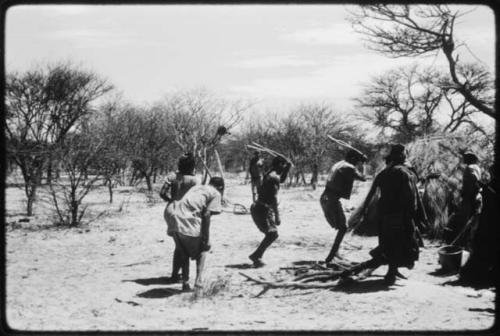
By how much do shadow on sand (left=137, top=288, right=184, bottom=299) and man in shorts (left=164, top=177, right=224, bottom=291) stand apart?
0.38 m

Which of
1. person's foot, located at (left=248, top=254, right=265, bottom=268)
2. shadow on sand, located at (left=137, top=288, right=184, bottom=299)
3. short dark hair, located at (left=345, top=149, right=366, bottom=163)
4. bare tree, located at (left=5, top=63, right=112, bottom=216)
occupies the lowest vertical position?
shadow on sand, located at (left=137, top=288, right=184, bottom=299)

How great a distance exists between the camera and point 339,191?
6.91m

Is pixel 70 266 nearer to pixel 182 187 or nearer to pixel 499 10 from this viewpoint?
pixel 182 187

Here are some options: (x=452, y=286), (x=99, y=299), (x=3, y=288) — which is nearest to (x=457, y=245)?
(x=452, y=286)

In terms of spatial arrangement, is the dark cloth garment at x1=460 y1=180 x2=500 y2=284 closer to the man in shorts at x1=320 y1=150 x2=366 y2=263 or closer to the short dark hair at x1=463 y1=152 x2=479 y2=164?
the man in shorts at x1=320 y1=150 x2=366 y2=263

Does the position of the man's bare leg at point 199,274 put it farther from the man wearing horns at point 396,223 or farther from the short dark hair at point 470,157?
the short dark hair at point 470,157

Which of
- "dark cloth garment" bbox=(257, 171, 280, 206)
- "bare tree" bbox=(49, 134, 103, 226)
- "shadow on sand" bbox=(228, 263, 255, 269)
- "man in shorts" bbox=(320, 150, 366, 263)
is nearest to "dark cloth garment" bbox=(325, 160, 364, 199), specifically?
"man in shorts" bbox=(320, 150, 366, 263)

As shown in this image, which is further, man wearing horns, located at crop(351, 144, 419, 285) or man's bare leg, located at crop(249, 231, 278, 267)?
man's bare leg, located at crop(249, 231, 278, 267)

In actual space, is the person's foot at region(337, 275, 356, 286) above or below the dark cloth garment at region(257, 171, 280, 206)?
below

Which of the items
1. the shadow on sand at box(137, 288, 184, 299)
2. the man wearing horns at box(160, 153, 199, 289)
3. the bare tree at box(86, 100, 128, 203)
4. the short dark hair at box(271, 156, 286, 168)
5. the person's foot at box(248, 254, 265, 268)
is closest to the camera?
the shadow on sand at box(137, 288, 184, 299)

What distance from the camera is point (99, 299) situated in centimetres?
555

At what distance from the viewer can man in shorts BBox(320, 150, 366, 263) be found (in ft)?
22.6

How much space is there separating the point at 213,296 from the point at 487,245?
3.29 m

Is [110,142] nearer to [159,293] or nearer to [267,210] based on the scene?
[267,210]
